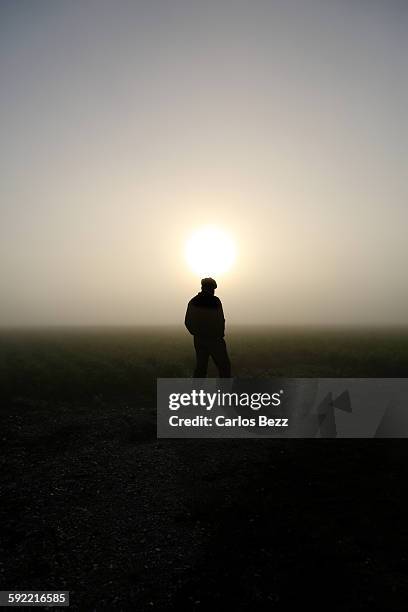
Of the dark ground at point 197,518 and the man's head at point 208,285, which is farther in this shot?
the man's head at point 208,285

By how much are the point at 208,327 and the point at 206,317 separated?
0.22 metres

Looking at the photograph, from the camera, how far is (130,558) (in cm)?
435

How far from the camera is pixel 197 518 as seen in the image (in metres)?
5.18

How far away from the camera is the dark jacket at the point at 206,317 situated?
347 inches

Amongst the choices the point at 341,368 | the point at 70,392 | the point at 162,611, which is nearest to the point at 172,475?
the point at 162,611

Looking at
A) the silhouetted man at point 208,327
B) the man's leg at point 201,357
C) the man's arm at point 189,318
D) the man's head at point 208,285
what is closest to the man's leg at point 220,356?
the silhouetted man at point 208,327

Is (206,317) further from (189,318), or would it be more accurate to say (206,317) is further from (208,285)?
(208,285)

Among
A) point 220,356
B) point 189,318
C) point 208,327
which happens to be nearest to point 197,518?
point 220,356

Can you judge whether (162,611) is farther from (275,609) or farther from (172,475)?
(172,475)

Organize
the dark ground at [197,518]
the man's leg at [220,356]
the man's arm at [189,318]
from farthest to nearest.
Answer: the man's arm at [189,318] → the man's leg at [220,356] → the dark ground at [197,518]

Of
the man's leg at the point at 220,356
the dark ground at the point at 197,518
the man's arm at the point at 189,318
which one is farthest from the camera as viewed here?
the man's arm at the point at 189,318

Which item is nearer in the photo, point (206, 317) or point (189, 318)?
point (206, 317)

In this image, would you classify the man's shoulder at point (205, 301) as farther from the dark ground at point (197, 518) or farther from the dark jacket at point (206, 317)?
the dark ground at point (197, 518)

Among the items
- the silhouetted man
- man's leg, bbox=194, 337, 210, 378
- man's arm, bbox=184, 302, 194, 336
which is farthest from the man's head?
man's leg, bbox=194, 337, 210, 378
